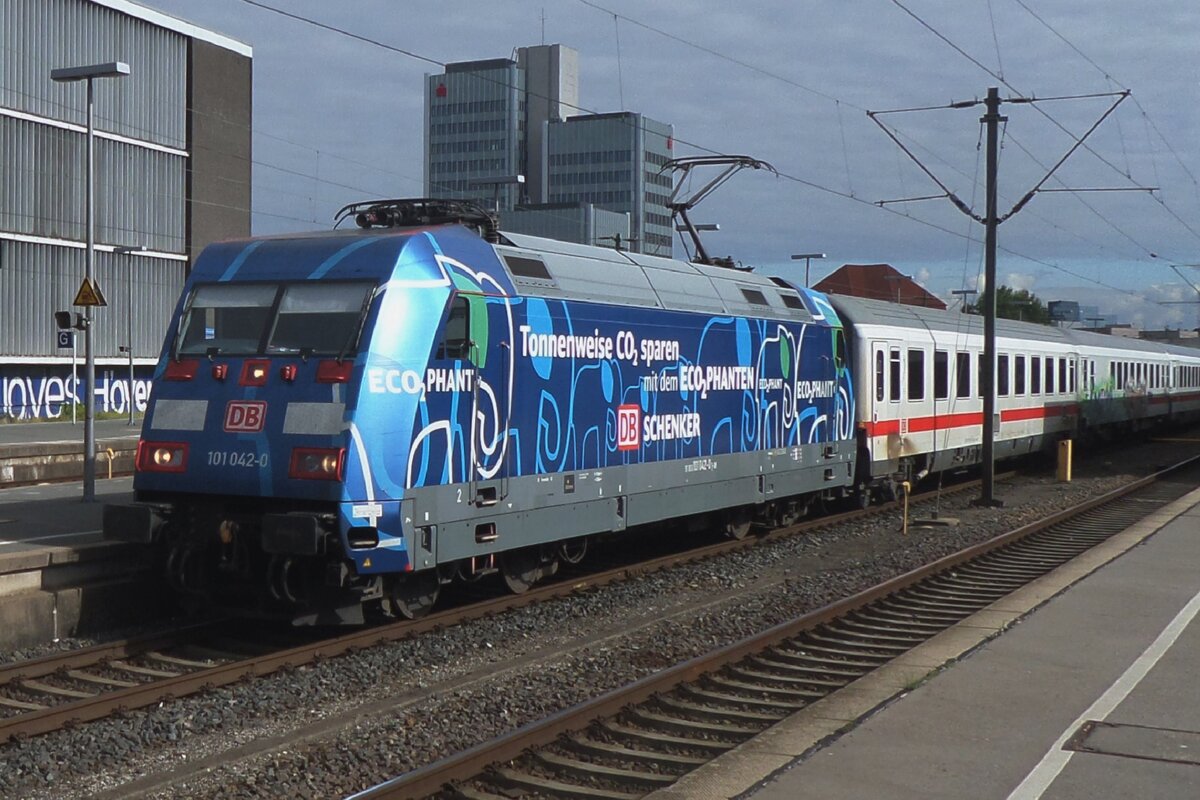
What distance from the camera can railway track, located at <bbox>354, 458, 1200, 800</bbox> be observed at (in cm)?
694

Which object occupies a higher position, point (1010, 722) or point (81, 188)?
point (81, 188)

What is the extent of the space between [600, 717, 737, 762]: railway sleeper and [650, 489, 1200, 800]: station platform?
0.39 metres

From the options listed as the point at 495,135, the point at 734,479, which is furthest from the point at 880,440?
the point at 495,135

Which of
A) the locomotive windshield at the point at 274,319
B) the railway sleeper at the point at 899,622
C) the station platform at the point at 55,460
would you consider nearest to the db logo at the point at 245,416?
the locomotive windshield at the point at 274,319

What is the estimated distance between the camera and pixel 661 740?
7797mm

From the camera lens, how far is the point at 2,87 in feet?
140

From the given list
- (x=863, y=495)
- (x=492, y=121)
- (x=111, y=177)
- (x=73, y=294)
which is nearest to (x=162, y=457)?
(x=863, y=495)

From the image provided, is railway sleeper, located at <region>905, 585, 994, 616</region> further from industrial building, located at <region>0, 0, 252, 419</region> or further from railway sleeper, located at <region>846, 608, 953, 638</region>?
industrial building, located at <region>0, 0, 252, 419</region>

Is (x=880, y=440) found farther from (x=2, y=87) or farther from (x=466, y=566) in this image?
(x=2, y=87)

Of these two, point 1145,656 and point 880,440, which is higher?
point 880,440

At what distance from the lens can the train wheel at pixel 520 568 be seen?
40.0ft

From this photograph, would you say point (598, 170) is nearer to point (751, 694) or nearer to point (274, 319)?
point (274, 319)

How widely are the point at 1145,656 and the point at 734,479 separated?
6573mm

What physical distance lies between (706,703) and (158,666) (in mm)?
4133
